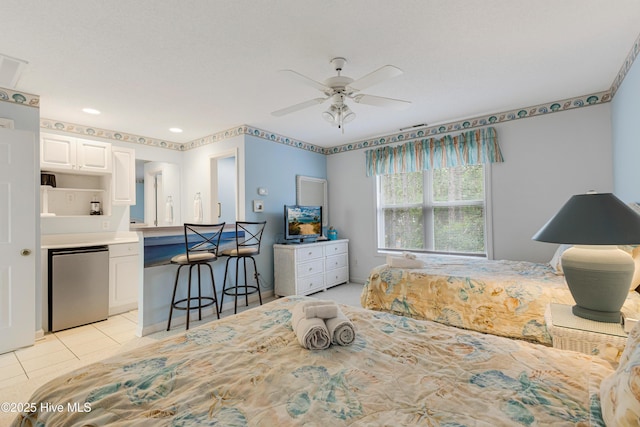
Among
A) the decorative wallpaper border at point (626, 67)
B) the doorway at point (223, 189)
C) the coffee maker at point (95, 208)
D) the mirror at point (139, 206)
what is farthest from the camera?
the mirror at point (139, 206)

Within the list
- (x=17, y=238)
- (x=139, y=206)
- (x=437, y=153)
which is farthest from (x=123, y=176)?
(x=437, y=153)

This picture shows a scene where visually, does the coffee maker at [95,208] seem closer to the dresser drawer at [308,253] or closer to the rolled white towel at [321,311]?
the dresser drawer at [308,253]

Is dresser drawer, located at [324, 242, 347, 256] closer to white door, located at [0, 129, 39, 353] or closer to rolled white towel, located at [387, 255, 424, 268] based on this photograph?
rolled white towel, located at [387, 255, 424, 268]

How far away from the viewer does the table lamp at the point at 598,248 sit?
147cm

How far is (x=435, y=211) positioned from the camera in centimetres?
445

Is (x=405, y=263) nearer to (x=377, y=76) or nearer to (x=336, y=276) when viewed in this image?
(x=377, y=76)

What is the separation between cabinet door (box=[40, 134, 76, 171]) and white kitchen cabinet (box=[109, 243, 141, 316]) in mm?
1162

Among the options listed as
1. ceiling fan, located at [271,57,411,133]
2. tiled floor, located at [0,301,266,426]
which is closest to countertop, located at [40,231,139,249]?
tiled floor, located at [0,301,266,426]

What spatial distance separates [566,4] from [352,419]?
256 centimetres

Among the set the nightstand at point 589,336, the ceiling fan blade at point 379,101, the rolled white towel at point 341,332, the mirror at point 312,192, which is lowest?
the nightstand at point 589,336

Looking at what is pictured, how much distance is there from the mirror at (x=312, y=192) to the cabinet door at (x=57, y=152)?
3.00 m

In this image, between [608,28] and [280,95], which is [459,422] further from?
[280,95]

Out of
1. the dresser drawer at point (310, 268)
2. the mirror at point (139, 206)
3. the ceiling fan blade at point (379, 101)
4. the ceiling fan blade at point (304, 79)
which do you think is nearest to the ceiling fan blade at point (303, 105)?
the ceiling fan blade at point (304, 79)

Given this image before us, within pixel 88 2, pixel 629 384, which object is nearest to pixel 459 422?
pixel 629 384
